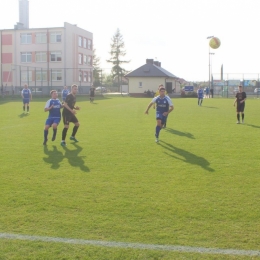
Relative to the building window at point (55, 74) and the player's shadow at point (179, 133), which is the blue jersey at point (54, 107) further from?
the building window at point (55, 74)

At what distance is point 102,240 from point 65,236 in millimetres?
469

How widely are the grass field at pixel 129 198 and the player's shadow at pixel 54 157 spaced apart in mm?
23

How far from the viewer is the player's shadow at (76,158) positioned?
29.3 feet

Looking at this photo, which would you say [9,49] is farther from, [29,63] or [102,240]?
[102,240]

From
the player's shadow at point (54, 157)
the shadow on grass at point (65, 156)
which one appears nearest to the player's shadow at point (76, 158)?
the shadow on grass at point (65, 156)

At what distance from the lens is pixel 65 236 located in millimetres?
4820

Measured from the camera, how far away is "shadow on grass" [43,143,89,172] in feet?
29.6

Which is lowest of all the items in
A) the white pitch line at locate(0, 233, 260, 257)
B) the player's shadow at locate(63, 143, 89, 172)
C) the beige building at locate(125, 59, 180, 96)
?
the white pitch line at locate(0, 233, 260, 257)

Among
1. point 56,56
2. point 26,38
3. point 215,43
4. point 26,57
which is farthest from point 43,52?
point 215,43

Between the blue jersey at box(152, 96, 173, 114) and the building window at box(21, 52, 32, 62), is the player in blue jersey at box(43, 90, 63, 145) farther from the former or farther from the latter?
the building window at box(21, 52, 32, 62)

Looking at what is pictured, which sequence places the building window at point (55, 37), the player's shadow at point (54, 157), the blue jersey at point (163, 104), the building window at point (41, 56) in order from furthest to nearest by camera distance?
the building window at point (41, 56) → the building window at point (55, 37) → the blue jersey at point (163, 104) → the player's shadow at point (54, 157)

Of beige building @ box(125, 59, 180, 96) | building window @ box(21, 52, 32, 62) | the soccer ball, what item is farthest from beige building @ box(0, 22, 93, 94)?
the soccer ball

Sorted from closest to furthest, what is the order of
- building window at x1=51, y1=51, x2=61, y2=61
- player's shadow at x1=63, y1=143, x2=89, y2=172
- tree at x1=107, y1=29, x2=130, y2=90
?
player's shadow at x1=63, y1=143, x2=89, y2=172 → building window at x1=51, y1=51, x2=61, y2=61 → tree at x1=107, y1=29, x2=130, y2=90

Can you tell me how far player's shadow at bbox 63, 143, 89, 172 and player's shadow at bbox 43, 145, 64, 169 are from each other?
200 millimetres
